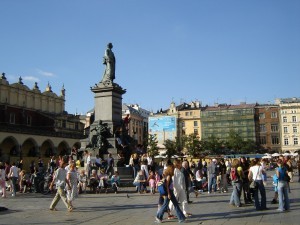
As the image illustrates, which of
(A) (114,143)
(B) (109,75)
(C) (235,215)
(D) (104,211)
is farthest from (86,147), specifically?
(C) (235,215)

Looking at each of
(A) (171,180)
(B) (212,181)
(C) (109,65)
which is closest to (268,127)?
(C) (109,65)

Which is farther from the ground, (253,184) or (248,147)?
(248,147)

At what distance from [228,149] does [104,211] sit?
72.4 m

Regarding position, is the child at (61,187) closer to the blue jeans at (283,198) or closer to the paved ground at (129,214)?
the paved ground at (129,214)

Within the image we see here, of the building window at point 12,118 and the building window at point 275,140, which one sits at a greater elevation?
the building window at point 12,118

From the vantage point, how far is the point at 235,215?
10.9m

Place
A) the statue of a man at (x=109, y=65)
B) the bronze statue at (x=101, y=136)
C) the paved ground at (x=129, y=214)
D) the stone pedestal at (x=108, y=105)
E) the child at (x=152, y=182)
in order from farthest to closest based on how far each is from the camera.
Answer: the statue of a man at (x=109, y=65), the stone pedestal at (x=108, y=105), the bronze statue at (x=101, y=136), the child at (x=152, y=182), the paved ground at (x=129, y=214)

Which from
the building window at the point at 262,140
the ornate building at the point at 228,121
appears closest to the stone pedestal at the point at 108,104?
the ornate building at the point at 228,121

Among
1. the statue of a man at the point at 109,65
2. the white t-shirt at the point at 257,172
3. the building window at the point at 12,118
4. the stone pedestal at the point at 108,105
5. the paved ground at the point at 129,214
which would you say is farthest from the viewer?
the building window at the point at 12,118

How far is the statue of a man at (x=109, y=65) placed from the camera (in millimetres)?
25766

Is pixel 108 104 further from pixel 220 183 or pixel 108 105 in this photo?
pixel 220 183

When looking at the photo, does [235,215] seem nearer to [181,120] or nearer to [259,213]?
[259,213]

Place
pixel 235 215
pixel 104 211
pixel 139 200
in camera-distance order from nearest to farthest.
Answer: pixel 235 215, pixel 104 211, pixel 139 200

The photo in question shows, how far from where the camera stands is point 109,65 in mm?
26094
